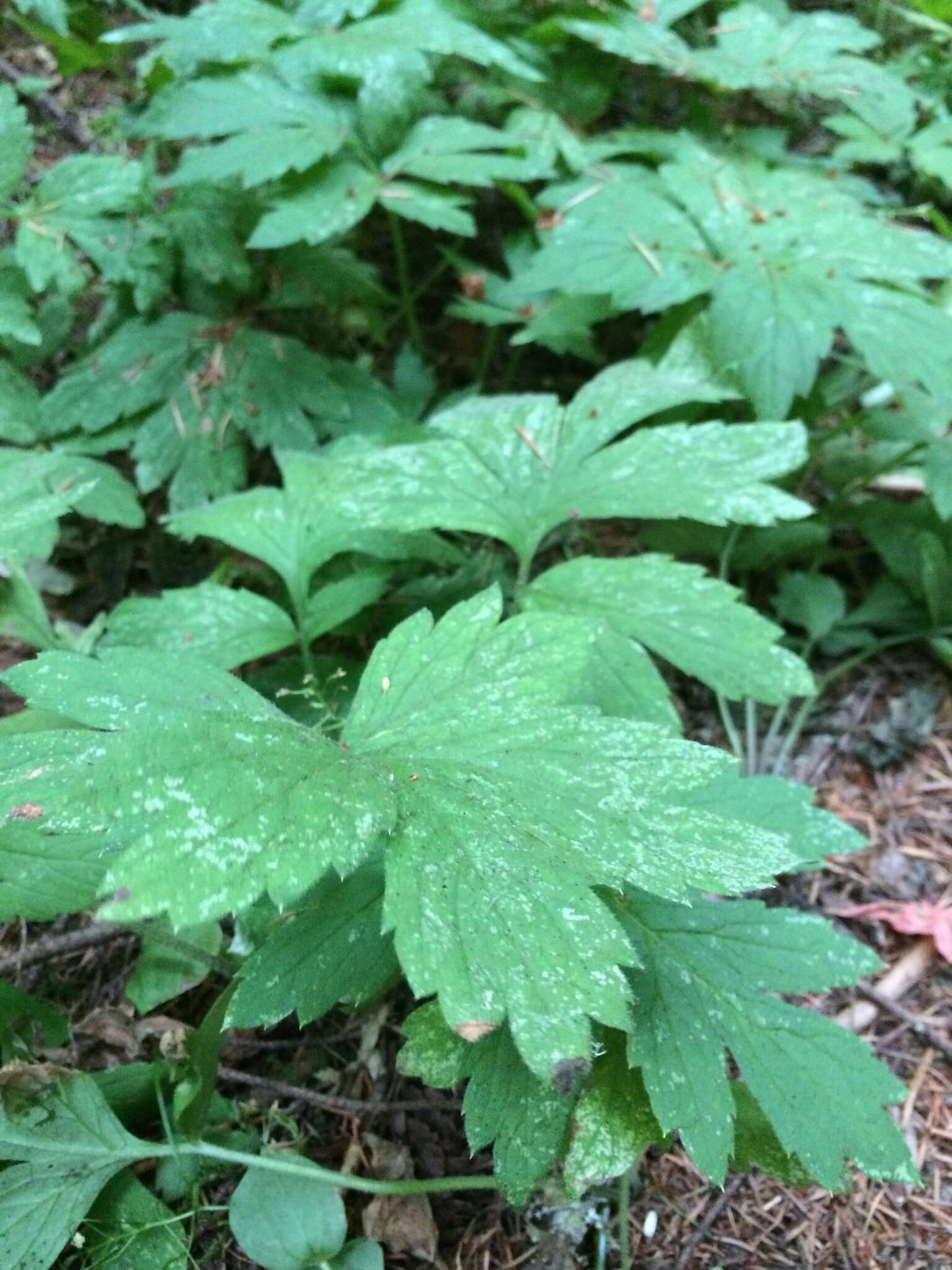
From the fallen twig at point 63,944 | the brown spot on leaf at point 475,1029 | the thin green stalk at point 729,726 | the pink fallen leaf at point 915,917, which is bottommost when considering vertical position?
the fallen twig at point 63,944

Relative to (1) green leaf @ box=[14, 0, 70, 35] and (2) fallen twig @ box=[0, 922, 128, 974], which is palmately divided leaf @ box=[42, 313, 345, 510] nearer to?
(1) green leaf @ box=[14, 0, 70, 35]

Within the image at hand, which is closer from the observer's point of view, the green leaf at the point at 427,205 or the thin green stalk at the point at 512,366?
the green leaf at the point at 427,205

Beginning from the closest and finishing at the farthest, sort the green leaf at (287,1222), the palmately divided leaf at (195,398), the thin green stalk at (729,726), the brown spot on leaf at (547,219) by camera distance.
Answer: the green leaf at (287,1222)
the thin green stalk at (729,726)
the palmately divided leaf at (195,398)
the brown spot on leaf at (547,219)

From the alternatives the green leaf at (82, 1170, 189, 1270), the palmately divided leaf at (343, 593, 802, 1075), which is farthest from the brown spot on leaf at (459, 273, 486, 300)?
the green leaf at (82, 1170, 189, 1270)

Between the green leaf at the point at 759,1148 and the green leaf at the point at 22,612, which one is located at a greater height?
the green leaf at the point at 759,1148

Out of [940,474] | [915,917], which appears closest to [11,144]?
[940,474]

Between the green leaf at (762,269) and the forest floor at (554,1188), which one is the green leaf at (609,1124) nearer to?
the forest floor at (554,1188)

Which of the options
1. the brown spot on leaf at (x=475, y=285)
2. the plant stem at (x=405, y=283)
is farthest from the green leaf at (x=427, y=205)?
the brown spot on leaf at (x=475, y=285)

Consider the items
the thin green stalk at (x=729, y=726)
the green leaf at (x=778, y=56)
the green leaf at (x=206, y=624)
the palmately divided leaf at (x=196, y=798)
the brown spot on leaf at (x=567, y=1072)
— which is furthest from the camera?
the green leaf at (x=778, y=56)
